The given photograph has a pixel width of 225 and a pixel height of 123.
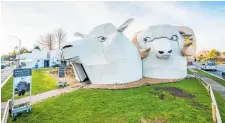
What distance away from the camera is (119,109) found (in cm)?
832

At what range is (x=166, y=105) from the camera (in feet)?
29.0

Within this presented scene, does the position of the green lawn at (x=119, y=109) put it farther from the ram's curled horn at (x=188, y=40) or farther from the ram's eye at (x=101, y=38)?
the ram's curled horn at (x=188, y=40)

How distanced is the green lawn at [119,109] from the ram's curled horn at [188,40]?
294 inches

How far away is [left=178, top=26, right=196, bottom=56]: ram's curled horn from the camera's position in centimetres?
1766

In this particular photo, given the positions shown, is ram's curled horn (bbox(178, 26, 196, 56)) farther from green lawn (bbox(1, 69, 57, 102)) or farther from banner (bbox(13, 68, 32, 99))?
banner (bbox(13, 68, 32, 99))

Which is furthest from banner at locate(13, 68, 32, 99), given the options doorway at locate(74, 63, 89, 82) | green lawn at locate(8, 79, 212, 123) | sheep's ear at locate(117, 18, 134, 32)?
sheep's ear at locate(117, 18, 134, 32)

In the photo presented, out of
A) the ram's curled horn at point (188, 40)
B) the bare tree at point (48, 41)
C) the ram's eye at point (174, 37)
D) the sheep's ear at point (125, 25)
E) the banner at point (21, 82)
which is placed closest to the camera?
the banner at point (21, 82)

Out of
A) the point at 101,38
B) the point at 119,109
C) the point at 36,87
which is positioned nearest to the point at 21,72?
the point at 119,109

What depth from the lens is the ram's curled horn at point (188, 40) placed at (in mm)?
17656

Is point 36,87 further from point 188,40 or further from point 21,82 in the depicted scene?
point 188,40

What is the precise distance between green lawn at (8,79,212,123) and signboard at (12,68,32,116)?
35 cm

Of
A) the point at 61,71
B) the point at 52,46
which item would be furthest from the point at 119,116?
the point at 52,46

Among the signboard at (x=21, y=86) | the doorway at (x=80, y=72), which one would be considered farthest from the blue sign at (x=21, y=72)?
the doorway at (x=80, y=72)

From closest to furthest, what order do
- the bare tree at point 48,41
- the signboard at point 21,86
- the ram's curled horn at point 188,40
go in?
the signboard at point 21,86, the ram's curled horn at point 188,40, the bare tree at point 48,41
